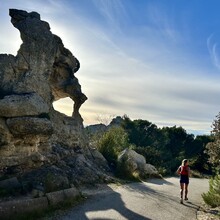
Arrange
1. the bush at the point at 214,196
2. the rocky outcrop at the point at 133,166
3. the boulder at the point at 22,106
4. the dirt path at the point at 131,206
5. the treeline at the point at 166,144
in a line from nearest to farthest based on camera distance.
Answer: the dirt path at the point at 131,206 → the bush at the point at 214,196 → the boulder at the point at 22,106 → the rocky outcrop at the point at 133,166 → the treeline at the point at 166,144

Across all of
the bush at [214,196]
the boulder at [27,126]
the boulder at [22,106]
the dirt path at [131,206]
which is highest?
the boulder at [22,106]

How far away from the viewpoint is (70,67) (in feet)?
68.3

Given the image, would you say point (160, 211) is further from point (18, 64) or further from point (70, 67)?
point (70, 67)

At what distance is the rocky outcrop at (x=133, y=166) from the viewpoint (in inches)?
892

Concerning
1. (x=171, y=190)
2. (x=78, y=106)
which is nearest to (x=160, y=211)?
(x=171, y=190)

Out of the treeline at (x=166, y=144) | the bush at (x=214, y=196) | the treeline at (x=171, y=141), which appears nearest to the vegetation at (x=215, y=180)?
the bush at (x=214, y=196)

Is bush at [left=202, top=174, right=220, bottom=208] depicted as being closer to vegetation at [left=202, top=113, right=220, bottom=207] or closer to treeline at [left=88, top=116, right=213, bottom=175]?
vegetation at [left=202, top=113, right=220, bottom=207]

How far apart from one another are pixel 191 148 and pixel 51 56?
2882cm

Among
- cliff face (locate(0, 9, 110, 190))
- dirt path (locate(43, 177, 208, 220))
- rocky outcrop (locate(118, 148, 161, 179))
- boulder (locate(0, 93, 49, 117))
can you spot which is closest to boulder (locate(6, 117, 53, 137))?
cliff face (locate(0, 9, 110, 190))

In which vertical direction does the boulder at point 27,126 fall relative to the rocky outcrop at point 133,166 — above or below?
above

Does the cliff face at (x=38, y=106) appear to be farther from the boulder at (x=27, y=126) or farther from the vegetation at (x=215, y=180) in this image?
the vegetation at (x=215, y=180)

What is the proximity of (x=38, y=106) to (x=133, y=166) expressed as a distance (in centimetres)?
951

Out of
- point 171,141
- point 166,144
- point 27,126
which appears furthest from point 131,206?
point 171,141

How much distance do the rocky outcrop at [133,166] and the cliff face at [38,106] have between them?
1330 mm
